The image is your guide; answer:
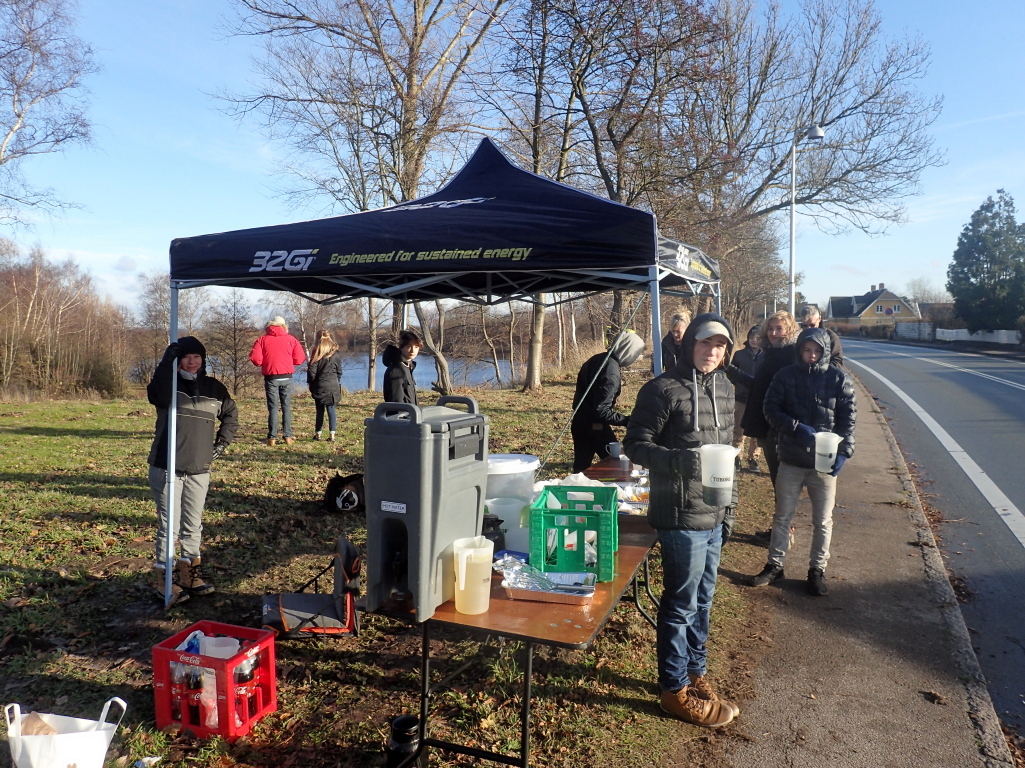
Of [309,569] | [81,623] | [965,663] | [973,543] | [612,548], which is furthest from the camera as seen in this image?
[973,543]

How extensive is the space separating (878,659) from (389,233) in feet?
12.8

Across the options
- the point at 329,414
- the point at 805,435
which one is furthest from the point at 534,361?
the point at 805,435

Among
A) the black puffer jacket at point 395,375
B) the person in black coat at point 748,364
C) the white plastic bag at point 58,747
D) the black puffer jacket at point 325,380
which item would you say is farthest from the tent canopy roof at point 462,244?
the black puffer jacket at point 325,380

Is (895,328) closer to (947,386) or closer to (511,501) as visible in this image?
(947,386)

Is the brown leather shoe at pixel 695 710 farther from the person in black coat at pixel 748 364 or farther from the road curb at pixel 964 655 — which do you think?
the person in black coat at pixel 748 364

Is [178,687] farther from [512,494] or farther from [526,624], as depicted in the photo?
[512,494]

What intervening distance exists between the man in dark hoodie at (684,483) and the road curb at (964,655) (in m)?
1.18

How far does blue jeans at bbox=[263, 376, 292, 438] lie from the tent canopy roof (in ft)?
17.0

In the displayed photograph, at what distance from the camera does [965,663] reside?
394 cm

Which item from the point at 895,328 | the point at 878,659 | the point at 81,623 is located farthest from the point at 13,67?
the point at 895,328

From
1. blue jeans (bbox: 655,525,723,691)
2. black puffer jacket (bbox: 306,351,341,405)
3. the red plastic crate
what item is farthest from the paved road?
black puffer jacket (bbox: 306,351,341,405)

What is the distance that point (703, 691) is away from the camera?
3.40m

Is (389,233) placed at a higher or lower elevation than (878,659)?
higher

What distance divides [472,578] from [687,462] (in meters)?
1.09
